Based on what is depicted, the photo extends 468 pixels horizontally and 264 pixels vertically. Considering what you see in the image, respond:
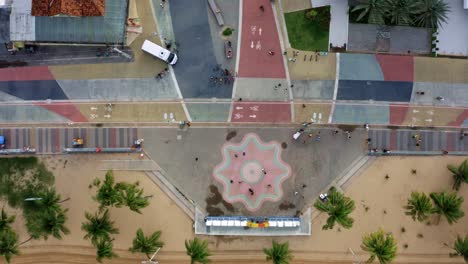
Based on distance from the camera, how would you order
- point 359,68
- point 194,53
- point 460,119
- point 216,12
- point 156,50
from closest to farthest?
point 156,50 < point 216,12 < point 194,53 < point 359,68 < point 460,119

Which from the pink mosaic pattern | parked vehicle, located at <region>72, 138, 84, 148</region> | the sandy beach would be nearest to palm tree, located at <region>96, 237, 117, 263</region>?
the sandy beach

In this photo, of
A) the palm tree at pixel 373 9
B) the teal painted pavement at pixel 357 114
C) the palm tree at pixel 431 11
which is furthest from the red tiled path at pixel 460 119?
the palm tree at pixel 373 9

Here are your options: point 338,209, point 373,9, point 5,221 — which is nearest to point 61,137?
point 5,221

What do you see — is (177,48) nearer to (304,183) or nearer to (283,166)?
(283,166)

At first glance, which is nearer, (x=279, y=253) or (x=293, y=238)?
(x=279, y=253)

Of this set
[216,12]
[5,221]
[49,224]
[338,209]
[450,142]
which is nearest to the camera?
[338,209]

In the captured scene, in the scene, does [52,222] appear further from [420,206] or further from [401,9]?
[401,9]

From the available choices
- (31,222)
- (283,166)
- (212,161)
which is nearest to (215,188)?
(212,161)
